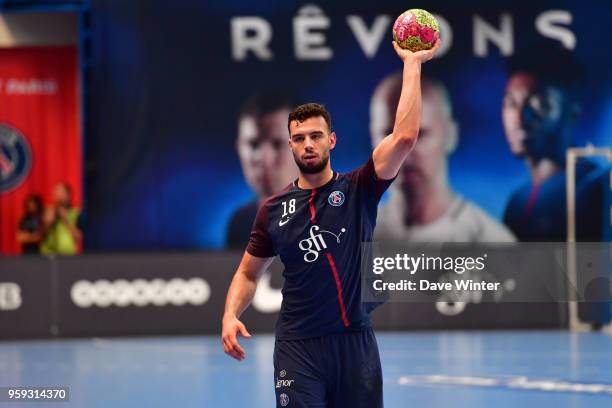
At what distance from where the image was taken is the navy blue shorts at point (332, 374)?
5.55 m

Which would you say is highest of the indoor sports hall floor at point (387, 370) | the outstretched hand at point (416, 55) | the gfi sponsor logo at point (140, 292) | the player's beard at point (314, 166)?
the outstretched hand at point (416, 55)

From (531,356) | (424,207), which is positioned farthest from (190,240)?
(531,356)

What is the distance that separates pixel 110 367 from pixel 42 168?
9.12 meters

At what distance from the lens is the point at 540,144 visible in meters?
17.0

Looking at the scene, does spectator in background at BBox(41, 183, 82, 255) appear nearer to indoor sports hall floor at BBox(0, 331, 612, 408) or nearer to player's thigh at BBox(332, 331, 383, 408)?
indoor sports hall floor at BBox(0, 331, 612, 408)

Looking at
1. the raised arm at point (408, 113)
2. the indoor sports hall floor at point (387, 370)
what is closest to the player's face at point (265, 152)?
the indoor sports hall floor at point (387, 370)

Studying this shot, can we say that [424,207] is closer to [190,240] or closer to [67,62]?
[190,240]

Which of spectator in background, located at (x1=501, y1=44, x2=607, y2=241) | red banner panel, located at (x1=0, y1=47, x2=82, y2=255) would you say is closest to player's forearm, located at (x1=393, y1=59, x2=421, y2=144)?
spectator in background, located at (x1=501, y1=44, x2=607, y2=241)

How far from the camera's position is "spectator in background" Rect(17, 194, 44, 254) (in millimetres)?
17156

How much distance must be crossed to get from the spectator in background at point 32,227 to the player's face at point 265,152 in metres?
3.37

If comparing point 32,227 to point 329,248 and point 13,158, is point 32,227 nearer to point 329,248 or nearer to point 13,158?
point 13,158

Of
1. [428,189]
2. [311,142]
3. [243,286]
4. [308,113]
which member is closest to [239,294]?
[243,286]

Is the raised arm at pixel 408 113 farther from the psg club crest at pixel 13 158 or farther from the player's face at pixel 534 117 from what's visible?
the psg club crest at pixel 13 158

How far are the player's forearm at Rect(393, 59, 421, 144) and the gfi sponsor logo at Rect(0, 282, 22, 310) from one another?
36.6 feet
